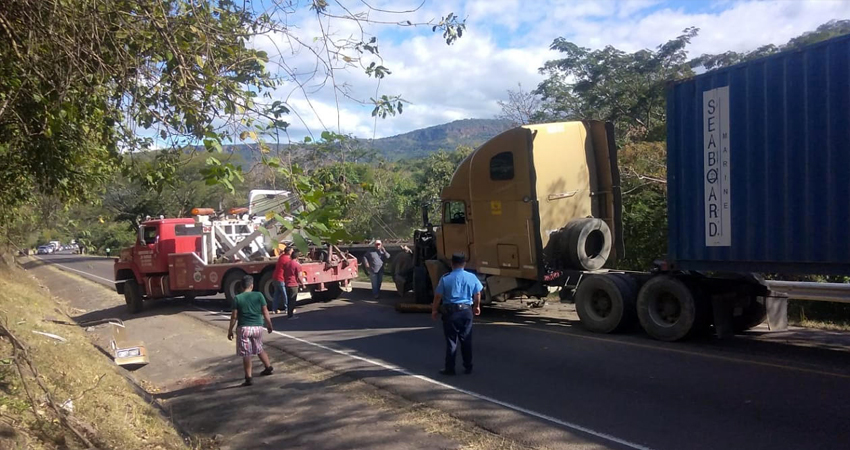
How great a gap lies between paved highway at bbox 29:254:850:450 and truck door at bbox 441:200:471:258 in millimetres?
2037

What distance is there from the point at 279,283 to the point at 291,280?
48 centimetres

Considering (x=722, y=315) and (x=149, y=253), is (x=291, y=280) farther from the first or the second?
(x=722, y=315)

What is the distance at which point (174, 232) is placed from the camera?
1705 centimetres

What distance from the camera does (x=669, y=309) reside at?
999cm

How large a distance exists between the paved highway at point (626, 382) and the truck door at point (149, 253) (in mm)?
6820

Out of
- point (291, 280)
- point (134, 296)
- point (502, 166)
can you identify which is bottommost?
point (134, 296)

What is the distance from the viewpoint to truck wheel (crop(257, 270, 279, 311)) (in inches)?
615

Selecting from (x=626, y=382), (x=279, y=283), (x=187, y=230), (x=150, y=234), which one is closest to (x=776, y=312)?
(x=626, y=382)

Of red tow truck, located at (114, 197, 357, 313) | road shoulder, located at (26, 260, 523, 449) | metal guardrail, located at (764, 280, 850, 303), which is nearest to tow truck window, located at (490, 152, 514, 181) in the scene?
metal guardrail, located at (764, 280, 850, 303)

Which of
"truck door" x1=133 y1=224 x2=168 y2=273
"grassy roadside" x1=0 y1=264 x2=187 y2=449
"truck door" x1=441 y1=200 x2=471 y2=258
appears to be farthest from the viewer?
"truck door" x1=133 y1=224 x2=168 y2=273

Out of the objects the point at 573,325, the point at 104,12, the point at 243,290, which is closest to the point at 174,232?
the point at 243,290

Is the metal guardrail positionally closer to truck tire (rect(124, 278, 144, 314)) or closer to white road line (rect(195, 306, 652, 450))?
white road line (rect(195, 306, 652, 450))

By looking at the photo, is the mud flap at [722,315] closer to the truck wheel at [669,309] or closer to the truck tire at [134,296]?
the truck wheel at [669,309]

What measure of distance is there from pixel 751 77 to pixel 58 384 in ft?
29.6
